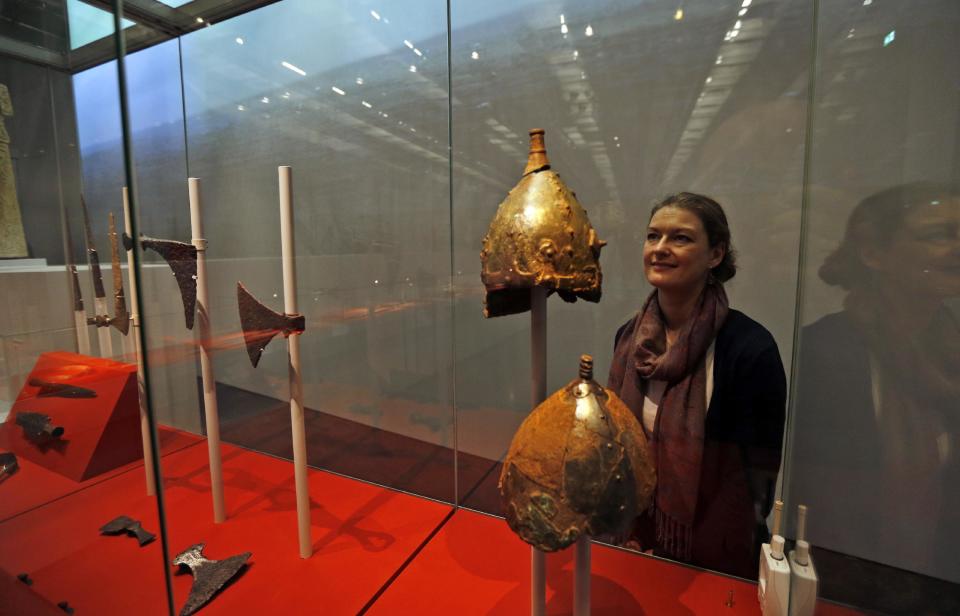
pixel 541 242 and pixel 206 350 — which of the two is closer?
pixel 541 242

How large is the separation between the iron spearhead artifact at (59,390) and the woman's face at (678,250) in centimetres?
149

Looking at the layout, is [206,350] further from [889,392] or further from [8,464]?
[889,392]

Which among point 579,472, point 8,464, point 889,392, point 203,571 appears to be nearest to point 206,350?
point 8,464

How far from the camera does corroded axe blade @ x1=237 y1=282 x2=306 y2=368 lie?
4.23 ft

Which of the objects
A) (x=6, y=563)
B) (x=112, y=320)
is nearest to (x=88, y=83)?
(x=112, y=320)

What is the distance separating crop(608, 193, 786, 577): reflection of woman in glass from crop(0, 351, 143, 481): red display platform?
1.27 meters

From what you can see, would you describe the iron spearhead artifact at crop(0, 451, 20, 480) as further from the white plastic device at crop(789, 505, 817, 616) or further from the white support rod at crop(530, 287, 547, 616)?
the white plastic device at crop(789, 505, 817, 616)

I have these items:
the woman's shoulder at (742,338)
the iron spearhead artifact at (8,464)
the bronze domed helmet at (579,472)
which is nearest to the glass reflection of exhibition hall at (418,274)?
the iron spearhead artifact at (8,464)

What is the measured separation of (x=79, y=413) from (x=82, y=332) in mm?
213

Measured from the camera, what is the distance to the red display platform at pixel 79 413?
108cm

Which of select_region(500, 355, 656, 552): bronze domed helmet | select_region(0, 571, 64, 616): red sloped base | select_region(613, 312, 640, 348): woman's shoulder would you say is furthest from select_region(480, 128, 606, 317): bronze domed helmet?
select_region(0, 571, 64, 616): red sloped base

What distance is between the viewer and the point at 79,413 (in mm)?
1175

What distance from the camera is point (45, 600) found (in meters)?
0.99

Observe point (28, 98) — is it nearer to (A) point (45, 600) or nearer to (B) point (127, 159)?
(B) point (127, 159)
